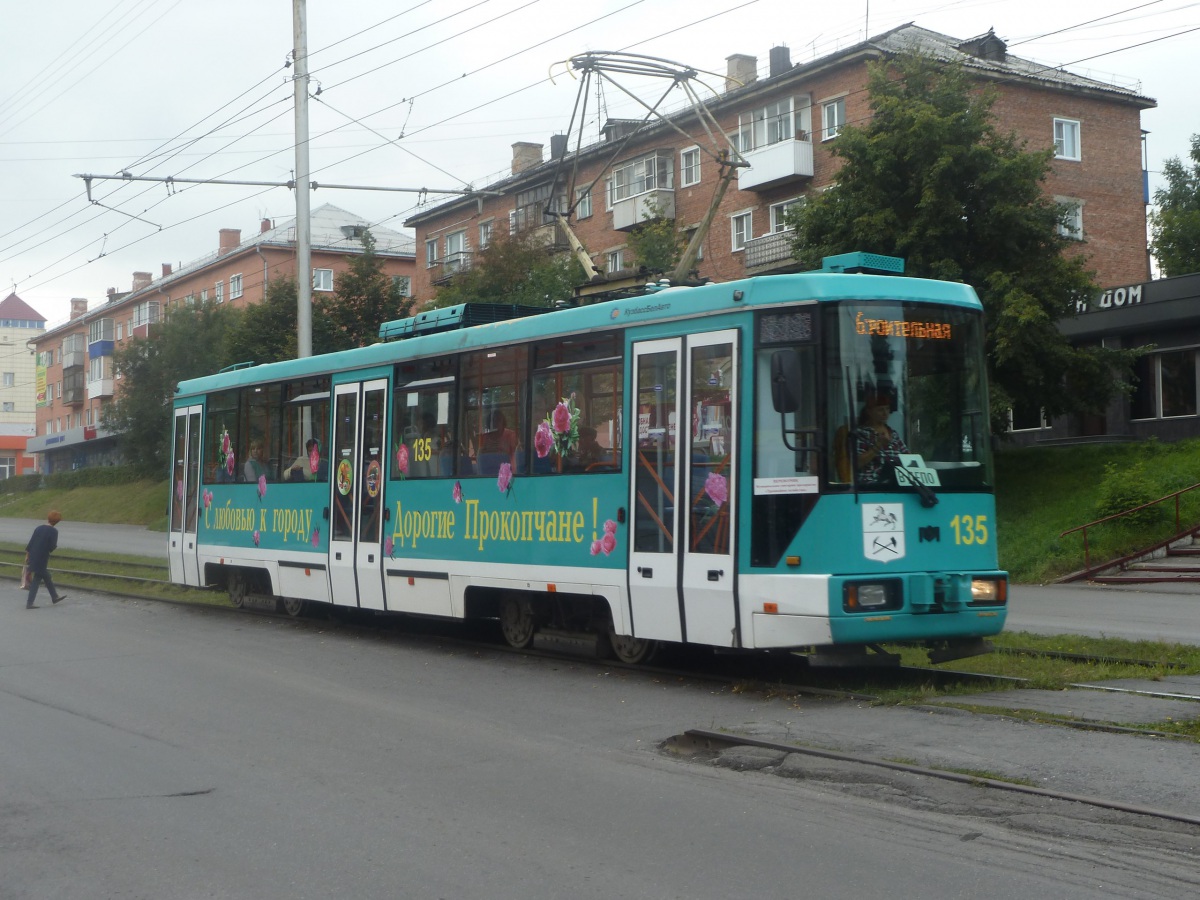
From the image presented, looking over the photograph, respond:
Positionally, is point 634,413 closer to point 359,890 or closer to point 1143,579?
point 359,890

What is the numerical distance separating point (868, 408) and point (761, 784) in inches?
138

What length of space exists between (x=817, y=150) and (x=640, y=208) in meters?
7.49

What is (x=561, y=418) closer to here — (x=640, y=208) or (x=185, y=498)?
(x=185, y=498)

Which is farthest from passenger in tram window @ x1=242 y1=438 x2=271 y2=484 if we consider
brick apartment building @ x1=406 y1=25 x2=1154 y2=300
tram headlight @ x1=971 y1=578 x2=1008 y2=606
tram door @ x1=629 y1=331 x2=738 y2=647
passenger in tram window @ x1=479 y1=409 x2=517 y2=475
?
brick apartment building @ x1=406 y1=25 x2=1154 y2=300

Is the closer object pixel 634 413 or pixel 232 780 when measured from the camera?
pixel 232 780

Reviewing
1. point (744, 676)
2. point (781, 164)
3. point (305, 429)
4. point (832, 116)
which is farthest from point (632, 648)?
point (832, 116)

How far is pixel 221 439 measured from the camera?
58.4 feet

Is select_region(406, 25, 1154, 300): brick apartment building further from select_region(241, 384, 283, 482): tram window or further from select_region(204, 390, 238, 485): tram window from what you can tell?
select_region(241, 384, 283, 482): tram window

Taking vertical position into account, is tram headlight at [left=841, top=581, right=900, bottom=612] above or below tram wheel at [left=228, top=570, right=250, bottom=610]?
above

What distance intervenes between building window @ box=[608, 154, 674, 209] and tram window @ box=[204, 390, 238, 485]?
2877 cm

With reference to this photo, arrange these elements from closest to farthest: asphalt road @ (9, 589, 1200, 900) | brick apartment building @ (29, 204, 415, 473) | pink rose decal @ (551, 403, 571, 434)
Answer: asphalt road @ (9, 589, 1200, 900)
pink rose decal @ (551, 403, 571, 434)
brick apartment building @ (29, 204, 415, 473)

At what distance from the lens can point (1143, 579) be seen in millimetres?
22516

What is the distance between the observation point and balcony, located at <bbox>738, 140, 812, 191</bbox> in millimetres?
39312

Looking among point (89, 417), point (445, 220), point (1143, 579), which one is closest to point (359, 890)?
point (1143, 579)
